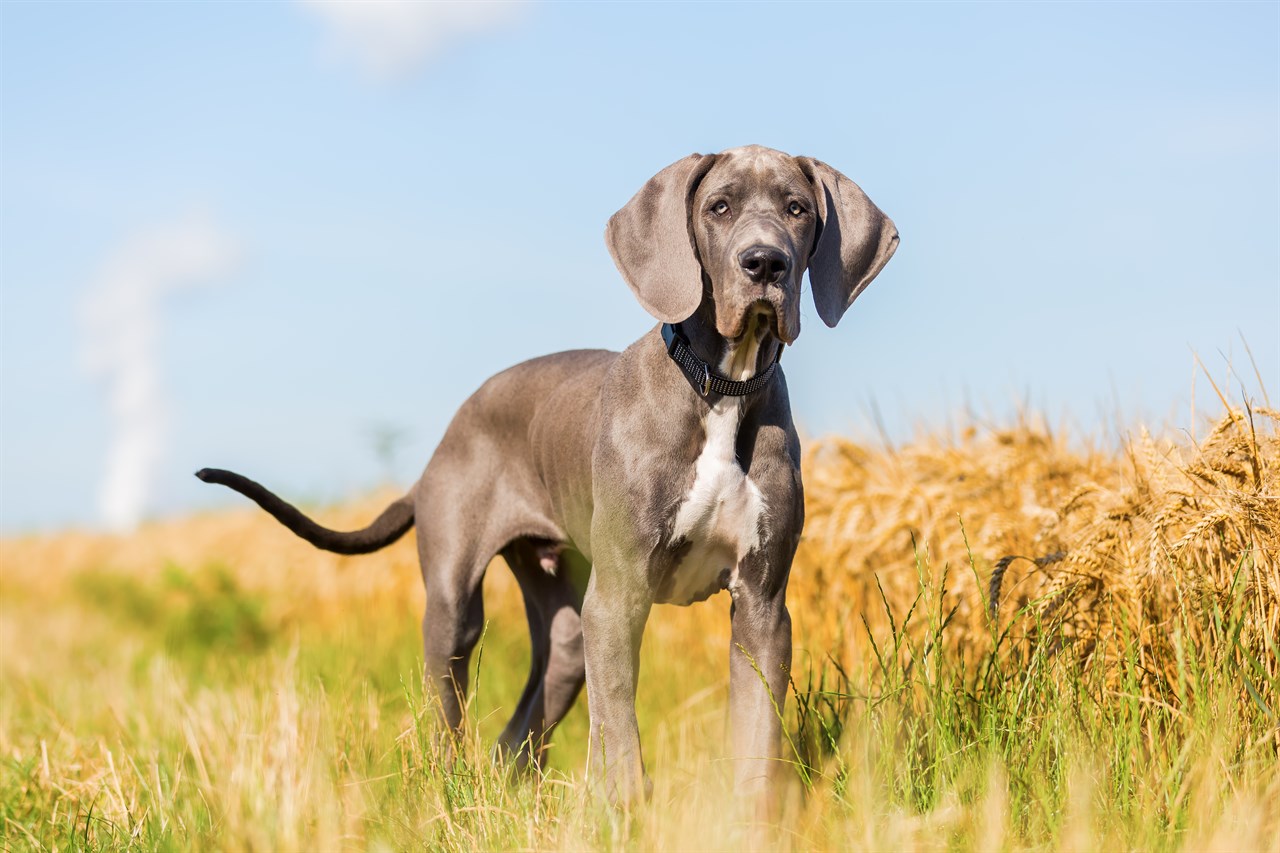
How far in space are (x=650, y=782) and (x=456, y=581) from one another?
1.32m

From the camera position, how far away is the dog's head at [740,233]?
12.2 ft

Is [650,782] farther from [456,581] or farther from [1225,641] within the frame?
[1225,641]

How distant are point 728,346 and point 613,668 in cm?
107

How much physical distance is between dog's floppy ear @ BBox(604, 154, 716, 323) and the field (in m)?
1.12

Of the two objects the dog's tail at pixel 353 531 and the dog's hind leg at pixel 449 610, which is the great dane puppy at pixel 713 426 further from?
the dog's tail at pixel 353 531

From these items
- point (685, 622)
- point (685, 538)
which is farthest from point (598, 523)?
point (685, 622)

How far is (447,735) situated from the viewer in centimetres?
461

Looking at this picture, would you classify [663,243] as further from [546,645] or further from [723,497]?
[546,645]

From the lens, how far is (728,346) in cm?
388

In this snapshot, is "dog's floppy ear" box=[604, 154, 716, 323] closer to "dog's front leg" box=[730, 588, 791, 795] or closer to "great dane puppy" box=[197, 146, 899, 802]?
"great dane puppy" box=[197, 146, 899, 802]

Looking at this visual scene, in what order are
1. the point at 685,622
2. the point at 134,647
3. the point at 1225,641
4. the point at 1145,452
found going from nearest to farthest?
Answer: the point at 1225,641 < the point at 1145,452 < the point at 685,622 < the point at 134,647

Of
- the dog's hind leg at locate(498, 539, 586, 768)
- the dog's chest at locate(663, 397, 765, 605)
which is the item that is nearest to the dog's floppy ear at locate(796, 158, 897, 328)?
the dog's chest at locate(663, 397, 765, 605)

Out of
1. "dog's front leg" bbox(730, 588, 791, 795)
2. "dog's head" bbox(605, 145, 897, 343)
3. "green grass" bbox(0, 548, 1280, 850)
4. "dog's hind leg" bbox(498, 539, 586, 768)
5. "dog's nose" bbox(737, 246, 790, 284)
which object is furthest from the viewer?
"dog's hind leg" bbox(498, 539, 586, 768)

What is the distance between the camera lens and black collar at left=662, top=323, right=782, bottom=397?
12.7 feet
